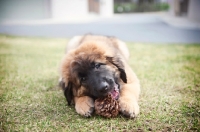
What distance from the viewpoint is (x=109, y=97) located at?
2.29 m

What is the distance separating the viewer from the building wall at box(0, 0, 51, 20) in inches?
132

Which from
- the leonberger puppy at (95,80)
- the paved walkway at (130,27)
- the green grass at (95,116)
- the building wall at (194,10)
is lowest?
the green grass at (95,116)

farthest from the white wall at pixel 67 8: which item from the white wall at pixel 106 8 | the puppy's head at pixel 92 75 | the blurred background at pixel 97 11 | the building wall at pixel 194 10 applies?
the building wall at pixel 194 10

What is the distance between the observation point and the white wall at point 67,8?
12.2 feet

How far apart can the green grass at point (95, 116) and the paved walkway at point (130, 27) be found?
597 millimetres

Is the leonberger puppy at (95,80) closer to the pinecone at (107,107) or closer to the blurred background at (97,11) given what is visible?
the pinecone at (107,107)

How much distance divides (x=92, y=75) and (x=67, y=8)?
6.42 ft

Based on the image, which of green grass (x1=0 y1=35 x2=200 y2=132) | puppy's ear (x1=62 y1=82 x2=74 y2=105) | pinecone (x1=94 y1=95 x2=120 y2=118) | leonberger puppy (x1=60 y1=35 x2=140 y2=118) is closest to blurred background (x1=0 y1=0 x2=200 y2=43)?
green grass (x1=0 y1=35 x2=200 y2=132)

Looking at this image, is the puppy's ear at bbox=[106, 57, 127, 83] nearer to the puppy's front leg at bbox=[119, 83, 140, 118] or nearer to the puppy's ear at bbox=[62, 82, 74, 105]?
the puppy's front leg at bbox=[119, 83, 140, 118]

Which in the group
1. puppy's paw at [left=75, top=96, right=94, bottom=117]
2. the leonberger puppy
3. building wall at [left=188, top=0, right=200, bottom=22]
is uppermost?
building wall at [left=188, top=0, right=200, bottom=22]

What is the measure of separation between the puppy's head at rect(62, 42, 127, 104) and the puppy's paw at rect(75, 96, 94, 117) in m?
0.08

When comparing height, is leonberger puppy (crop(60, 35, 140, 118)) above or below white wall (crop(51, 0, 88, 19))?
below

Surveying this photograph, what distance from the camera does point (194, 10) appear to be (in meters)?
3.52


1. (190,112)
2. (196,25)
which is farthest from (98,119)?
(196,25)
